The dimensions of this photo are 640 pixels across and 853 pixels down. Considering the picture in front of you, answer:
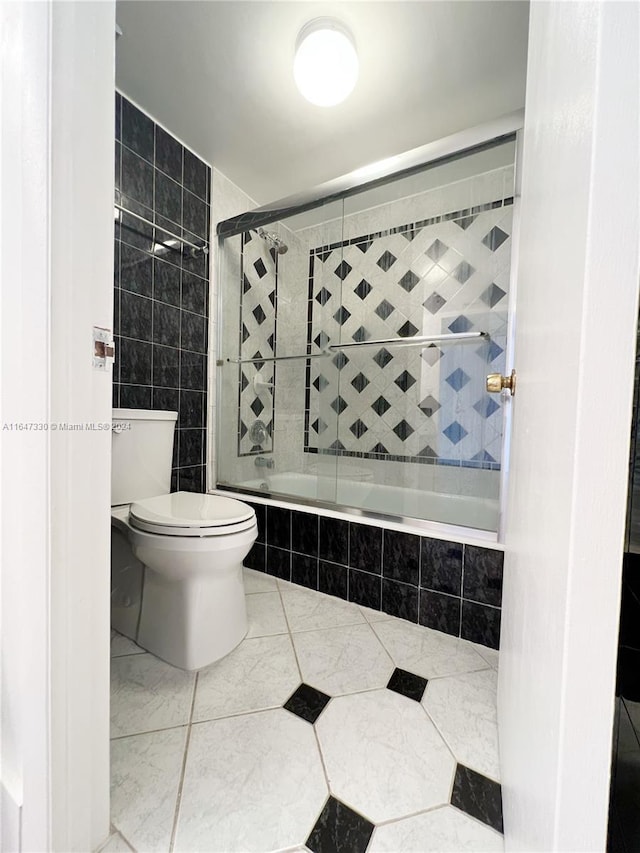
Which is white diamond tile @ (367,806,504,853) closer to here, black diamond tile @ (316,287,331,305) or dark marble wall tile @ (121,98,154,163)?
black diamond tile @ (316,287,331,305)

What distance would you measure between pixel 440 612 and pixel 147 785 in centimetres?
102

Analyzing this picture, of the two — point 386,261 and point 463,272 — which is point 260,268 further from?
point 463,272

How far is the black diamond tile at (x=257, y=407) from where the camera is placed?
2.15 meters

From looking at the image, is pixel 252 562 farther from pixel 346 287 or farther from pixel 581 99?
pixel 581 99

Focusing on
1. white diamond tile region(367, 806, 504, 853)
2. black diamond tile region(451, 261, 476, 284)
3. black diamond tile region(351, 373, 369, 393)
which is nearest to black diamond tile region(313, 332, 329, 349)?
black diamond tile region(351, 373, 369, 393)

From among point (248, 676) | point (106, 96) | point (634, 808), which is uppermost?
point (106, 96)

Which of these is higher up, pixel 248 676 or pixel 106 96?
pixel 106 96

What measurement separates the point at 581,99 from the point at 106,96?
2.34 feet

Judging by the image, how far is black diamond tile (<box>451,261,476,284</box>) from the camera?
177 centimetres

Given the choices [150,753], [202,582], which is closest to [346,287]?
[202,582]

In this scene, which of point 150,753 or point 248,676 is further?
point 248,676

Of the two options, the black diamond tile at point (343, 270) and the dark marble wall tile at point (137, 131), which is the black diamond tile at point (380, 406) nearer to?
the black diamond tile at point (343, 270)

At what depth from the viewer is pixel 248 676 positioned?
106cm

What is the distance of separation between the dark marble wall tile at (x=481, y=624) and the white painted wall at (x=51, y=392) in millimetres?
1173
